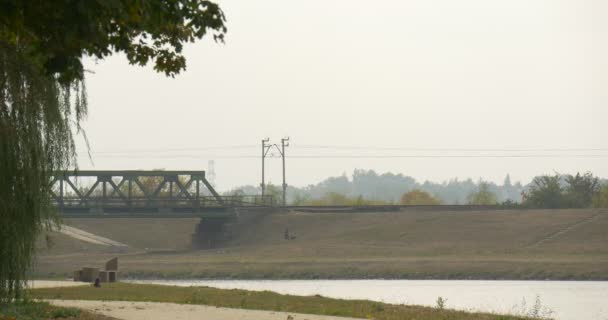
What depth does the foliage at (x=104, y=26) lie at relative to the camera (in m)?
16.3

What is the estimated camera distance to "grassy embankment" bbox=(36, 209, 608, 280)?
65875 millimetres

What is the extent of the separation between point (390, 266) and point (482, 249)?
30.0 ft

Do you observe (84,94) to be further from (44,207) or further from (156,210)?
(156,210)

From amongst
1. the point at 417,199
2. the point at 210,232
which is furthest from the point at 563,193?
the point at 417,199

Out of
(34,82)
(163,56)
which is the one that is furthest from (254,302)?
(163,56)

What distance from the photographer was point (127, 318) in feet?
89.6

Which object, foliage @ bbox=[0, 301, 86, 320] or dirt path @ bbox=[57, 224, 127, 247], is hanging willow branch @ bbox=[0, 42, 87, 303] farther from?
dirt path @ bbox=[57, 224, 127, 247]

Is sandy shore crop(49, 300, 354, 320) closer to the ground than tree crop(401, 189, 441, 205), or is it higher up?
closer to the ground

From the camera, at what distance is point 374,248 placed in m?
76.8

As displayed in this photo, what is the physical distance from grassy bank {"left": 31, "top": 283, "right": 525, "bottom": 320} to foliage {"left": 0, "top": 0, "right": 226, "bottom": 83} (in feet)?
39.5

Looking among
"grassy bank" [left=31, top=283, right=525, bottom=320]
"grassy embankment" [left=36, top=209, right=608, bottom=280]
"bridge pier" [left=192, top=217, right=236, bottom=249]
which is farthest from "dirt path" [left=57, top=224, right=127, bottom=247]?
"grassy bank" [left=31, top=283, right=525, bottom=320]

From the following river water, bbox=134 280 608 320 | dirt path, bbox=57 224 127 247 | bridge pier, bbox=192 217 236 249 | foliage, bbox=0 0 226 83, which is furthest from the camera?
dirt path, bbox=57 224 127 247

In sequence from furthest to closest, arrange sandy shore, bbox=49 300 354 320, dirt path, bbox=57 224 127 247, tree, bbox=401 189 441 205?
tree, bbox=401 189 441 205, dirt path, bbox=57 224 127 247, sandy shore, bbox=49 300 354 320

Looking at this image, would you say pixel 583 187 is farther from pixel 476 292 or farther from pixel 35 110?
pixel 35 110
